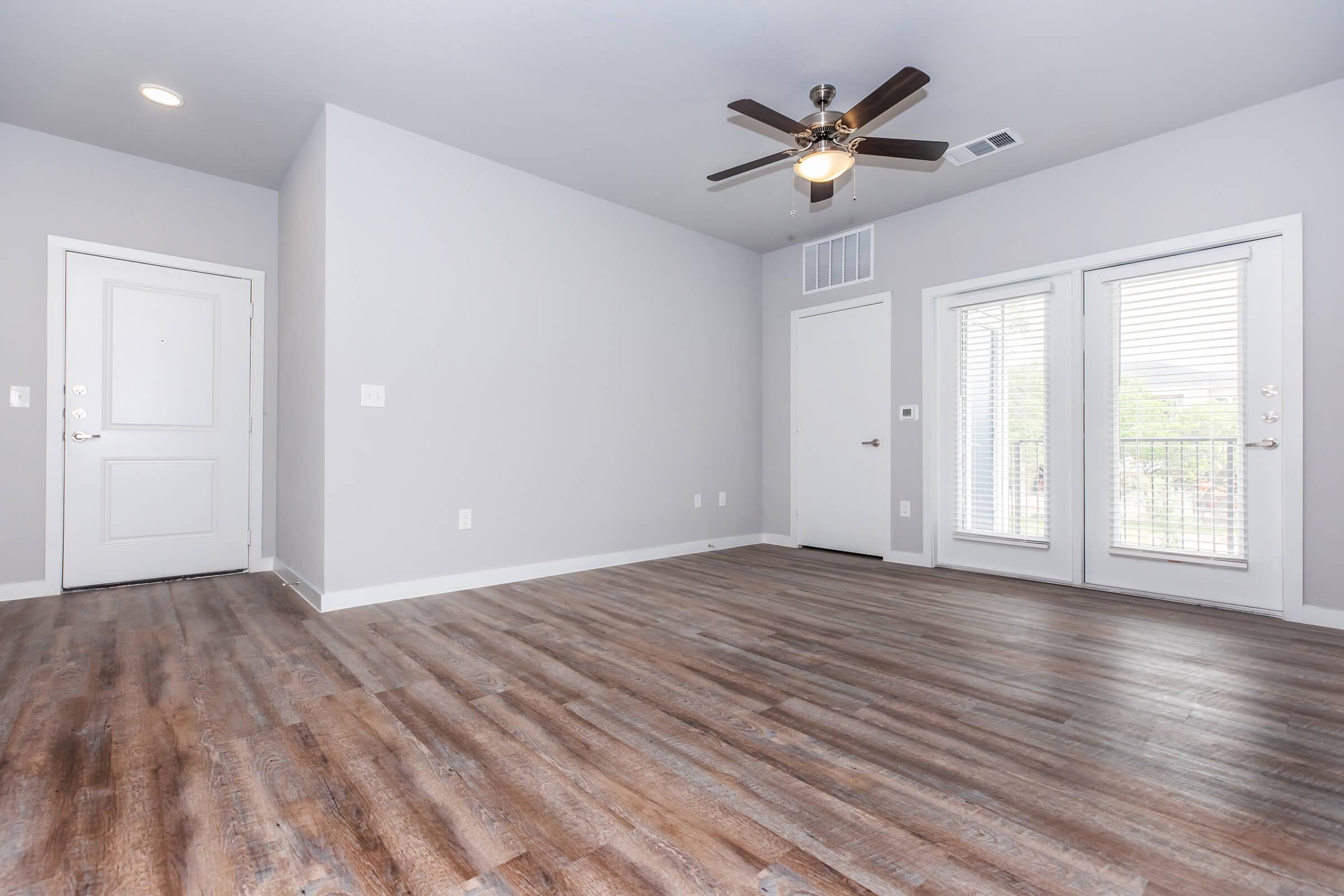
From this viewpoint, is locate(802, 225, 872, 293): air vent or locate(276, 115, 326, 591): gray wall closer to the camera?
locate(276, 115, 326, 591): gray wall

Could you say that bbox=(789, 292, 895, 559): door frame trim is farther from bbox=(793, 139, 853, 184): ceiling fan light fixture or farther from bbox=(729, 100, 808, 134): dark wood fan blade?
bbox=(729, 100, 808, 134): dark wood fan blade

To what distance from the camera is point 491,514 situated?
402 centimetres

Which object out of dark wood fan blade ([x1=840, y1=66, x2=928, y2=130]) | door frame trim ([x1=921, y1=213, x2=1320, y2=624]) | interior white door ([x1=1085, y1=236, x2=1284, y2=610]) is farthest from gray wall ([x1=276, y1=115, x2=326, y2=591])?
door frame trim ([x1=921, y1=213, x2=1320, y2=624])

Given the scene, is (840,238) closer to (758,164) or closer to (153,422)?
(758,164)

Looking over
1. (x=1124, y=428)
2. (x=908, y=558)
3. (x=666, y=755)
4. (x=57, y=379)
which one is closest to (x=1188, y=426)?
(x=1124, y=428)

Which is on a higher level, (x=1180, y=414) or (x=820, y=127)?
(x=820, y=127)

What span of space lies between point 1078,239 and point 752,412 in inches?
111

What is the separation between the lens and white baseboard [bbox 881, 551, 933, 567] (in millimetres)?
4754

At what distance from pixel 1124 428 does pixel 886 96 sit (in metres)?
2.63

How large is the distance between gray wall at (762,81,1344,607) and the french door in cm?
15

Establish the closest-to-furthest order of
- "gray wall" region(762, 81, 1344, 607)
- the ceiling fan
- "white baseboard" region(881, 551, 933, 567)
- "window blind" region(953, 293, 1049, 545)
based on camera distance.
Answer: the ceiling fan < "gray wall" region(762, 81, 1344, 607) < "window blind" region(953, 293, 1049, 545) < "white baseboard" region(881, 551, 933, 567)

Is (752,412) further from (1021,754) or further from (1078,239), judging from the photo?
(1021,754)

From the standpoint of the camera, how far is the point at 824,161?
311 centimetres

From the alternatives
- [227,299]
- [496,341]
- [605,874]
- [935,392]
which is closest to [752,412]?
[935,392]
